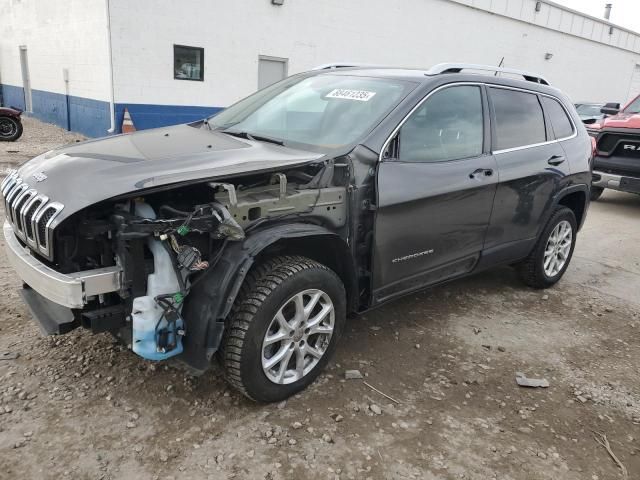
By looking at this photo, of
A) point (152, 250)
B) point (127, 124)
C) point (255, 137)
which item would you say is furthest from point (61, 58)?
point (152, 250)

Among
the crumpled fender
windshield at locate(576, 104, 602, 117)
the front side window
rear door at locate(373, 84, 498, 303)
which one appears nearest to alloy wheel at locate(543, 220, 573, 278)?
rear door at locate(373, 84, 498, 303)

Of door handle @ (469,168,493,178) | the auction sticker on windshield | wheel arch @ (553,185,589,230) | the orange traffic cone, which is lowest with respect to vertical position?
the orange traffic cone

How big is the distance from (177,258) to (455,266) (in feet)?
7.01

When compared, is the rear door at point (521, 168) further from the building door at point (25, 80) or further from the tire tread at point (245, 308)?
the building door at point (25, 80)

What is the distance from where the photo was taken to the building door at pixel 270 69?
41.6 ft

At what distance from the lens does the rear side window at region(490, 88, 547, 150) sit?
396 cm

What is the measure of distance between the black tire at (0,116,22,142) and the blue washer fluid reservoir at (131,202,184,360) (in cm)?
1115

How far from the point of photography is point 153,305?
2.47 meters

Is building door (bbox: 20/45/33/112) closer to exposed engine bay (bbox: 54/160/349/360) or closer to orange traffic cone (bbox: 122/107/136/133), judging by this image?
orange traffic cone (bbox: 122/107/136/133)

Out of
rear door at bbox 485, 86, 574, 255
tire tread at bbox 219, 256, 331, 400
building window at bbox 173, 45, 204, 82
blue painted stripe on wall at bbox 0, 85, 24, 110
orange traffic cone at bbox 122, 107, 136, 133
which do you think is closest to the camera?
tire tread at bbox 219, 256, 331, 400

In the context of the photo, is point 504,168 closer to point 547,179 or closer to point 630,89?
point 547,179

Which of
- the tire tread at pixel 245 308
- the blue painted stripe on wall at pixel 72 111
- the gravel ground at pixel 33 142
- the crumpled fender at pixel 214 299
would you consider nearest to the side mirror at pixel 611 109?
the tire tread at pixel 245 308

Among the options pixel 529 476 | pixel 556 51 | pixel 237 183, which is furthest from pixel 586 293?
pixel 556 51

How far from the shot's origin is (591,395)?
325cm
